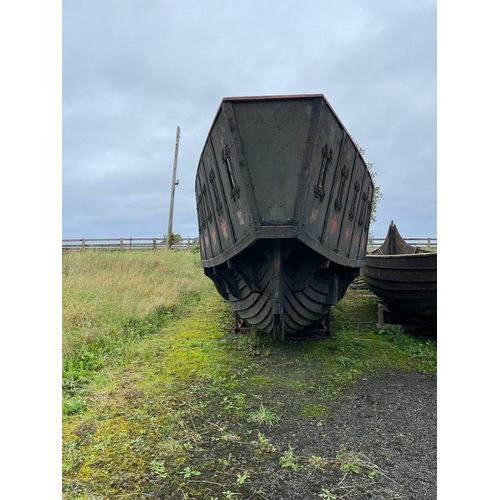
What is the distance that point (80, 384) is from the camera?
384 cm

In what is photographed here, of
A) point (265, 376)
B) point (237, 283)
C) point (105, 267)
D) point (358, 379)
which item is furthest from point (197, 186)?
point (105, 267)

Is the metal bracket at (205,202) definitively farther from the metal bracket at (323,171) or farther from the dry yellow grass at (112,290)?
the dry yellow grass at (112,290)

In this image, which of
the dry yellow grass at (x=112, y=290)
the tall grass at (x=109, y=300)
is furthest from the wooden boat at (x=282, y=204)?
the dry yellow grass at (x=112, y=290)

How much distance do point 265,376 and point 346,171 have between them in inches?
107

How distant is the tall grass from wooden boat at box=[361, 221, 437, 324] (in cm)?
400

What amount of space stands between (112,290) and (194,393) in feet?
16.2

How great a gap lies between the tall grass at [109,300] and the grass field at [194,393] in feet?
0.10

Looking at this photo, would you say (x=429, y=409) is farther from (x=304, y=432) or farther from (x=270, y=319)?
(x=270, y=319)

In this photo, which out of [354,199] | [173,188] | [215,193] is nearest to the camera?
[215,193]

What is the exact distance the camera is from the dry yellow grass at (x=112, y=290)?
5.43m

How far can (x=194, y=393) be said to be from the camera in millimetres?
3639

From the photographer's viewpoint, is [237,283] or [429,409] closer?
[429,409]

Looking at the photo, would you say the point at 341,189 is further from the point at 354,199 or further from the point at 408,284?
the point at 408,284

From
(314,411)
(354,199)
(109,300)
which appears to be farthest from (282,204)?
(109,300)
